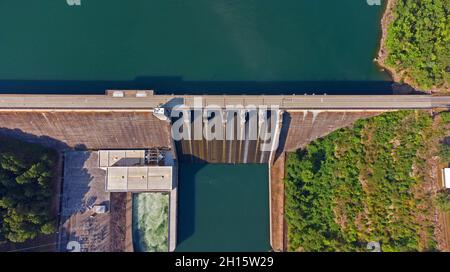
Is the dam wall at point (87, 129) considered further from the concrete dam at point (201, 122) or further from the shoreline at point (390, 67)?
the shoreline at point (390, 67)

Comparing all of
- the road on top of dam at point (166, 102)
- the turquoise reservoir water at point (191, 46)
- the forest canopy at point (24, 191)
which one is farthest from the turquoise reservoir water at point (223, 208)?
the forest canopy at point (24, 191)

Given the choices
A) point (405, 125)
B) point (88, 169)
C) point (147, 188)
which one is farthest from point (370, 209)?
point (88, 169)

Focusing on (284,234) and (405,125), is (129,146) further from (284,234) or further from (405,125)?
(405,125)

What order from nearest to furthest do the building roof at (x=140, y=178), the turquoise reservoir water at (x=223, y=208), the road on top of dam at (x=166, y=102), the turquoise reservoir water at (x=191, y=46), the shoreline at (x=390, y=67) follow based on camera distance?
the road on top of dam at (x=166, y=102)
the shoreline at (x=390, y=67)
the building roof at (x=140, y=178)
the turquoise reservoir water at (x=191, y=46)
the turquoise reservoir water at (x=223, y=208)

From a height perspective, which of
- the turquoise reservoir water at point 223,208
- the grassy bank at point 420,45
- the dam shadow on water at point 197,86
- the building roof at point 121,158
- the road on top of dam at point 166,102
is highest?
the grassy bank at point 420,45

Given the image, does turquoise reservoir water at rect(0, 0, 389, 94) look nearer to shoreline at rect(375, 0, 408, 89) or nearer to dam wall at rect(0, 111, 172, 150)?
shoreline at rect(375, 0, 408, 89)

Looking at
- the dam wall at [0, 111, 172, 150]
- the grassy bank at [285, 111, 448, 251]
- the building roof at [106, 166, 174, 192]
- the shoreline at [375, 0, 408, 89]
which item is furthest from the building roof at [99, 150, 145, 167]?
the shoreline at [375, 0, 408, 89]
